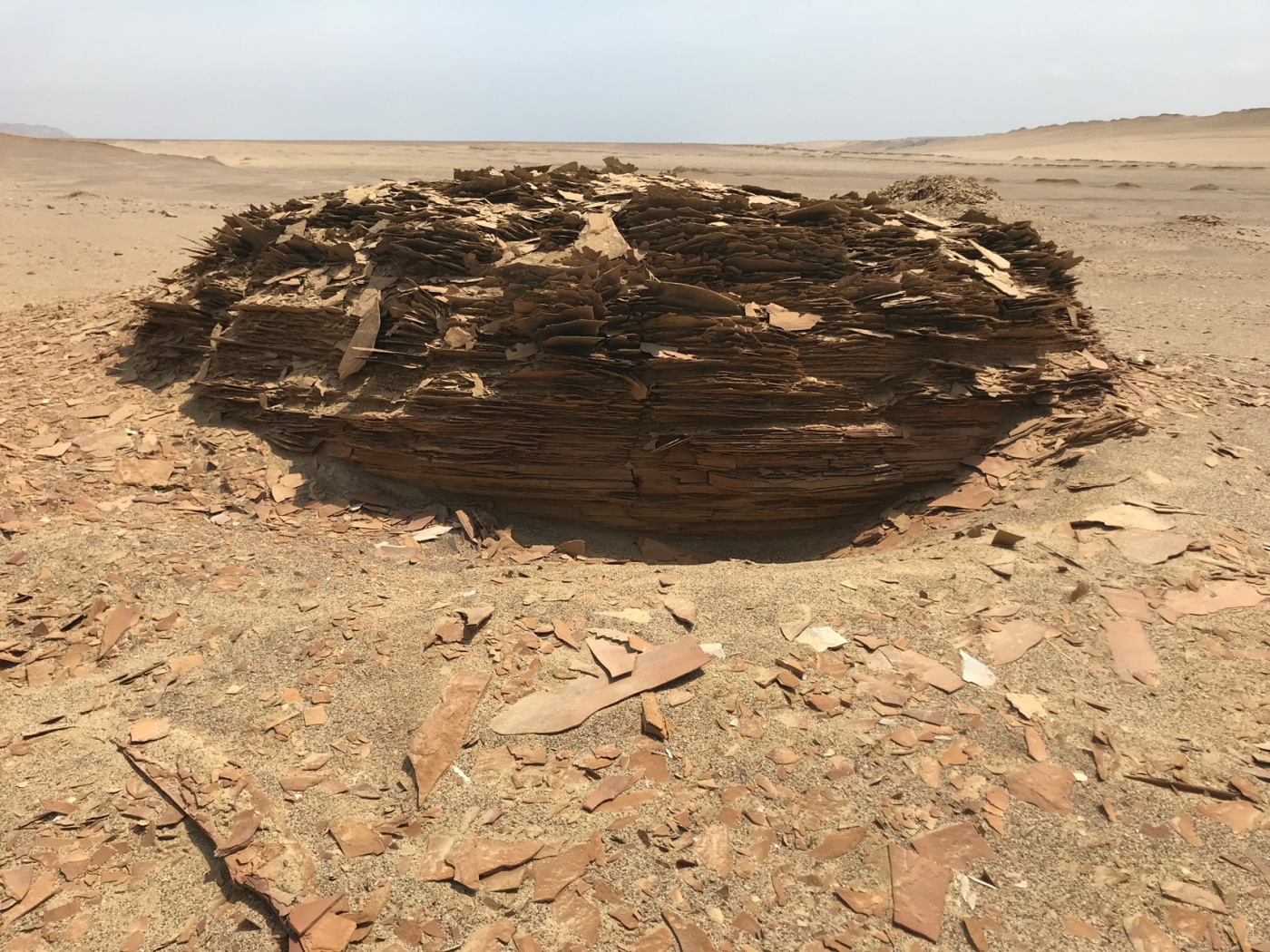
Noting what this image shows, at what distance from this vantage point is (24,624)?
3.98 m

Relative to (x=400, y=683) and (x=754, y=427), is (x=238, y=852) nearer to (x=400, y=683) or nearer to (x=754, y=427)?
(x=400, y=683)

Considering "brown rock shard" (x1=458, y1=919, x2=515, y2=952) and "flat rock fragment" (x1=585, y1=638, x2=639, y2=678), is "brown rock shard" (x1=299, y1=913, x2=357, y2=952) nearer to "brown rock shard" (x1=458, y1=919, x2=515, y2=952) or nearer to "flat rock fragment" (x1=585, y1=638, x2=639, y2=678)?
"brown rock shard" (x1=458, y1=919, x2=515, y2=952)

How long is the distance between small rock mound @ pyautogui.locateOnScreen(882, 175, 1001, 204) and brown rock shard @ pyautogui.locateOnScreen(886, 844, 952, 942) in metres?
16.8

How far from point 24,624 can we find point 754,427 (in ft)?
15.8

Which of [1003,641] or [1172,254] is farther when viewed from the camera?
[1172,254]

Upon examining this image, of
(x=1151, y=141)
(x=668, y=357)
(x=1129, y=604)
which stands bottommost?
(x=1129, y=604)

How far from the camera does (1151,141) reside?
2088 inches

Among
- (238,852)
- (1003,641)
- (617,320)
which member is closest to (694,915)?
(238,852)

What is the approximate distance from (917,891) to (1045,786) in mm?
815

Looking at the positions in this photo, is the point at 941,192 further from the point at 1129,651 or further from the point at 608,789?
the point at 608,789

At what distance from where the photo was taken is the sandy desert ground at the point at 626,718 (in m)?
2.57

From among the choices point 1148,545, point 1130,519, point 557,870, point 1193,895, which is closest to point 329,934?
point 557,870

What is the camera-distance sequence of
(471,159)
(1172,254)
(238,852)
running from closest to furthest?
(238,852) → (1172,254) → (471,159)

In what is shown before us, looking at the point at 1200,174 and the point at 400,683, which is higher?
the point at 1200,174
